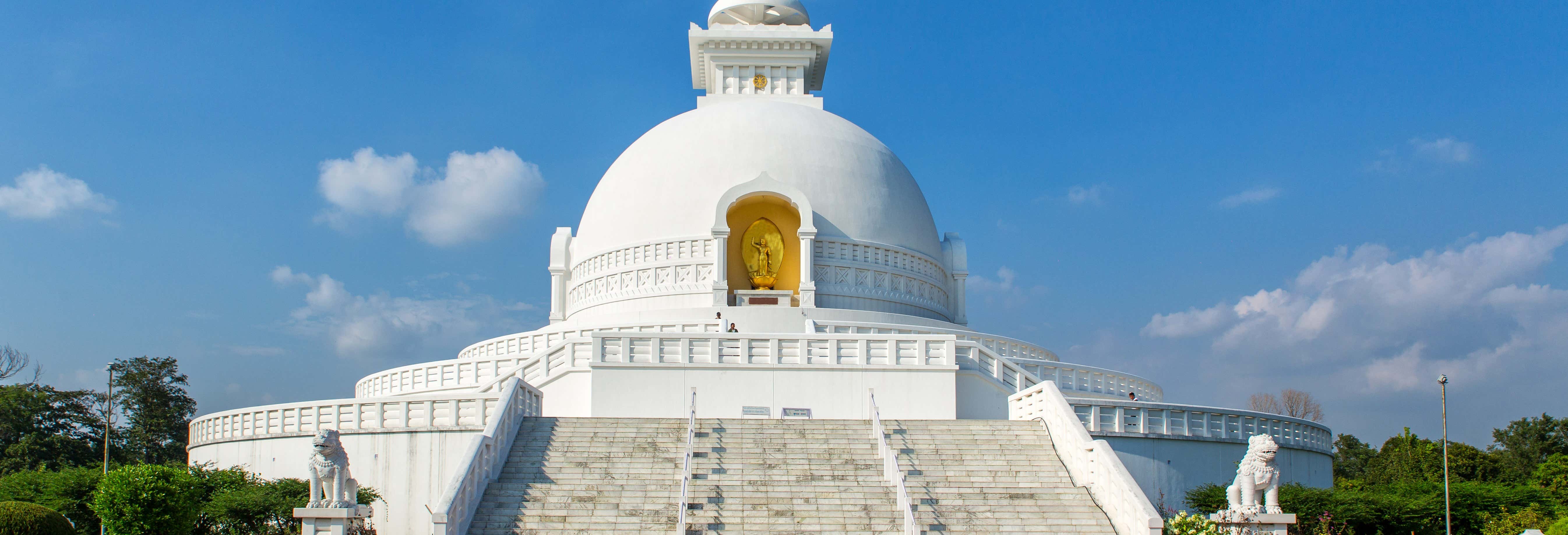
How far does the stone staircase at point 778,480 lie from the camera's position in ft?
47.9

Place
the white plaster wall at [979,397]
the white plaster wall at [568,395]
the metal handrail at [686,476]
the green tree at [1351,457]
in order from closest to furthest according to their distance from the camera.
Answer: the metal handrail at [686,476], the white plaster wall at [568,395], the white plaster wall at [979,397], the green tree at [1351,457]

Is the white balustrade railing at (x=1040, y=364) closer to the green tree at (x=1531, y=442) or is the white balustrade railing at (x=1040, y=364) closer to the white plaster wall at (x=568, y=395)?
the white plaster wall at (x=568, y=395)

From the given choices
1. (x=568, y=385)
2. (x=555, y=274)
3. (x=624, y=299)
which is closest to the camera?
(x=568, y=385)

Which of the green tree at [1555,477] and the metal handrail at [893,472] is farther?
the green tree at [1555,477]

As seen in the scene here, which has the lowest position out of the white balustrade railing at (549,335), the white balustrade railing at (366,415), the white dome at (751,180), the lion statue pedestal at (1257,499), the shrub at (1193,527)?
the shrub at (1193,527)

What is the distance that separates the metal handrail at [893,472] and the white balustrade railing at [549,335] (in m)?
8.14

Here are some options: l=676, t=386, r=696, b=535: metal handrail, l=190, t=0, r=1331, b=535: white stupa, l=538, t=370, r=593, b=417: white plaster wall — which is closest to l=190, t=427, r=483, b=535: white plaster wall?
l=190, t=0, r=1331, b=535: white stupa

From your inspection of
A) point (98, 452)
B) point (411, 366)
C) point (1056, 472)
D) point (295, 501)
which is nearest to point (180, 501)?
point (295, 501)

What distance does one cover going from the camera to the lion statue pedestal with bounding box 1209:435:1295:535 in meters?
14.3

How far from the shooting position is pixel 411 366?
88.7 feet

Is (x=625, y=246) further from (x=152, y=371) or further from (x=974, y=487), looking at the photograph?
(x=152, y=371)

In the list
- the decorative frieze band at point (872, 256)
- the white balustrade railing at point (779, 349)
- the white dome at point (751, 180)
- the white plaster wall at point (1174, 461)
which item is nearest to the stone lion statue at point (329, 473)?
the white balustrade railing at point (779, 349)

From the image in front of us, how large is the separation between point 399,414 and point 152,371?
89.1ft

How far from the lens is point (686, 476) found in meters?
15.2
